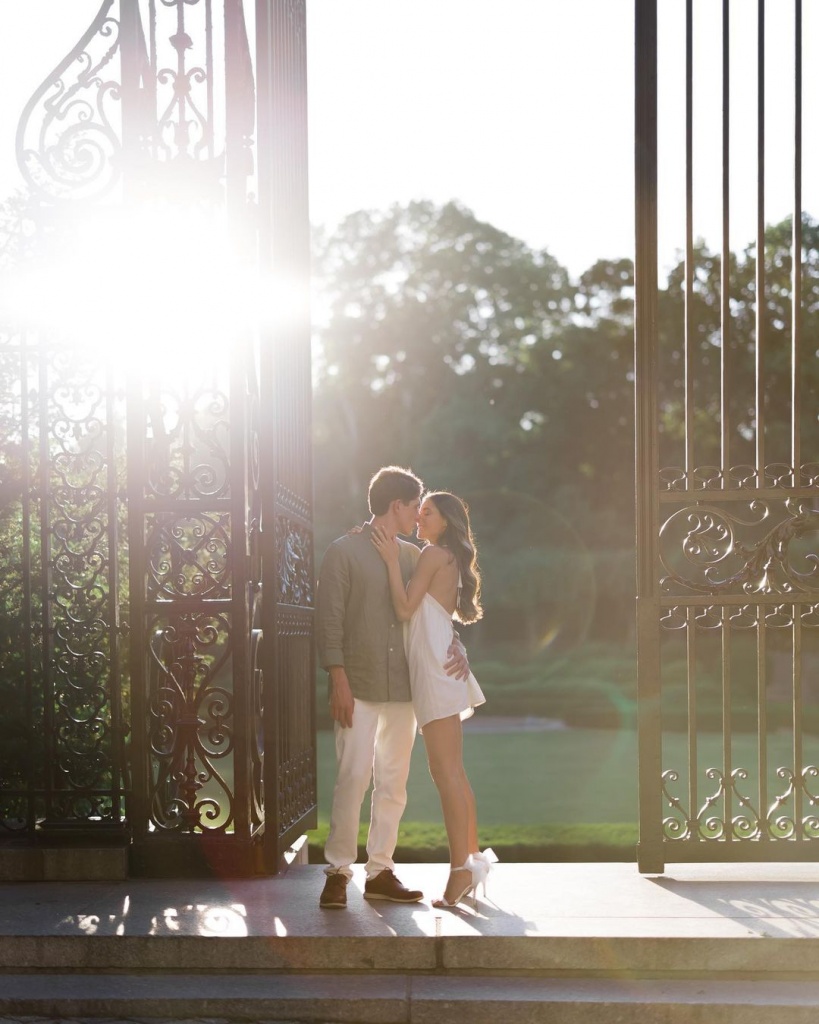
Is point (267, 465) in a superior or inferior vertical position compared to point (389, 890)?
superior

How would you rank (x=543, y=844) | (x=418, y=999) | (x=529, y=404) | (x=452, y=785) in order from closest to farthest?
(x=418, y=999) → (x=452, y=785) → (x=543, y=844) → (x=529, y=404)

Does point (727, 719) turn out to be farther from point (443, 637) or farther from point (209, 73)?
point (209, 73)

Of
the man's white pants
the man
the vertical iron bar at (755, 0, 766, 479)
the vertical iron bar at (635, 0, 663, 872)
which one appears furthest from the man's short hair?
the vertical iron bar at (755, 0, 766, 479)

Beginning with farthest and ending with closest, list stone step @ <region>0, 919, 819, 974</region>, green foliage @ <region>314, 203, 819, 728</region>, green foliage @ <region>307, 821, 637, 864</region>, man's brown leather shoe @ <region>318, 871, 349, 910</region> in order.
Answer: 1. green foliage @ <region>314, 203, 819, 728</region>
2. green foliage @ <region>307, 821, 637, 864</region>
3. man's brown leather shoe @ <region>318, 871, 349, 910</region>
4. stone step @ <region>0, 919, 819, 974</region>

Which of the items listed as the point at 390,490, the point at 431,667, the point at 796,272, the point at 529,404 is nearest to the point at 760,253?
the point at 796,272

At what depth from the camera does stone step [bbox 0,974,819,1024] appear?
5.02 metres

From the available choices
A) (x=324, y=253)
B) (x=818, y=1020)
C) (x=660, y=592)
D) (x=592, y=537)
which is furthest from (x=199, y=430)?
(x=324, y=253)

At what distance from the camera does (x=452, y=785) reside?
20.1 ft

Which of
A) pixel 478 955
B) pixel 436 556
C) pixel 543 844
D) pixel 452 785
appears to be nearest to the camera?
pixel 478 955

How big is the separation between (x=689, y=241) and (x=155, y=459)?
117 inches

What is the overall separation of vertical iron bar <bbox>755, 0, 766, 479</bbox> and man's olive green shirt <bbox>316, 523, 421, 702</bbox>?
2036mm

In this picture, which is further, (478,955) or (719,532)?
(719,532)

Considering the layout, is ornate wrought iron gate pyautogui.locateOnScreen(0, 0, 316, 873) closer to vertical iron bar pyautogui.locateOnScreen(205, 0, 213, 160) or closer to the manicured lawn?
vertical iron bar pyautogui.locateOnScreen(205, 0, 213, 160)

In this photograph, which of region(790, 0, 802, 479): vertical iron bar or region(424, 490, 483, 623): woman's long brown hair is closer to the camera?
region(424, 490, 483, 623): woman's long brown hair
